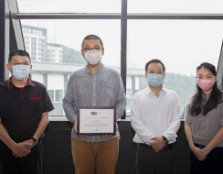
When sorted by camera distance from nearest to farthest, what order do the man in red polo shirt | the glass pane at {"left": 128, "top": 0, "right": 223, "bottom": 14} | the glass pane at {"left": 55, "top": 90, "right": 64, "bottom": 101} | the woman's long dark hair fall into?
the man in red polo shirt
the woman's long dark hair
the glass pane at {"left": 128, "top": 0, "right": 223, "bottom": 14}
the glass pane at {"left": 55, "top": 90, "right": 64, "bottom": 101}

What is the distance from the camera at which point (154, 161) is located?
8.23 feet

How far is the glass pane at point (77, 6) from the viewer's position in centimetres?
356

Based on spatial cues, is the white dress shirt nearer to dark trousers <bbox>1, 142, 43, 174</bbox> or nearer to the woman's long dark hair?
the woman's long dark hair

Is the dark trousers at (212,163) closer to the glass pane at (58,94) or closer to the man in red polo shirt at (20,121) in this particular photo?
the man in red polo shirt at (20,121)

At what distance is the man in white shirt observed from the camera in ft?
8.17

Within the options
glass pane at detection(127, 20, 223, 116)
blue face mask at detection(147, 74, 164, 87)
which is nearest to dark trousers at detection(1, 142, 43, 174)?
blue face mask at detection(147, 74, 164, 87)

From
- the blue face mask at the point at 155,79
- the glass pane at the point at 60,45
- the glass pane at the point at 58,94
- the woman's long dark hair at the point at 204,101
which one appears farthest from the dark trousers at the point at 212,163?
the glass pane at the point at 58,94

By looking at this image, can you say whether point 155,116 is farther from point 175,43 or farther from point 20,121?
point 175,43

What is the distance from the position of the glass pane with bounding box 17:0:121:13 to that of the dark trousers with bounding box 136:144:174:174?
6.66 ft

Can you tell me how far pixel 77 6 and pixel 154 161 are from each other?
2330mm

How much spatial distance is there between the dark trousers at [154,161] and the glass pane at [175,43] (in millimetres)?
1405

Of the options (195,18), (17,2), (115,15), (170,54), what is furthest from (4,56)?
(195,18)

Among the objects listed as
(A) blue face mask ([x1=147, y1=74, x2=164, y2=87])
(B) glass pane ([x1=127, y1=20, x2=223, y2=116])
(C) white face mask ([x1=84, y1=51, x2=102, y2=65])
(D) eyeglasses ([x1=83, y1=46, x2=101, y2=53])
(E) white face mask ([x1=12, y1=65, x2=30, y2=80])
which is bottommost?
(A) blue face mask ([x1=147, y1=74, x2=164, y2=87])

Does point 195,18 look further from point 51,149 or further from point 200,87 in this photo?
point 51,149
